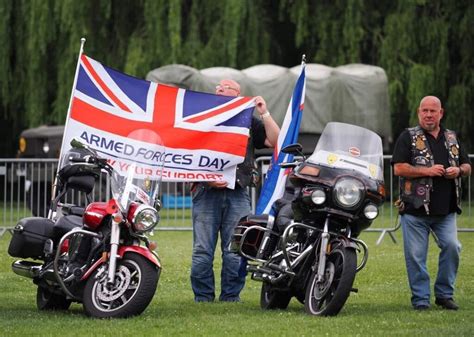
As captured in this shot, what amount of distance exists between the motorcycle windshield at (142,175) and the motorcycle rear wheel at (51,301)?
3.93ft

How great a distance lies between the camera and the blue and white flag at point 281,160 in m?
12.7

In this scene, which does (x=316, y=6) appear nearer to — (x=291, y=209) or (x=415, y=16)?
(x=415, y=16)

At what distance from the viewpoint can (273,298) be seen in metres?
11.4

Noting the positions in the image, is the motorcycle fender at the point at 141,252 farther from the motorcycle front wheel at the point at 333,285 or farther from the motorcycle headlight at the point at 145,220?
the motorcycle front wheel at the point at 333,285

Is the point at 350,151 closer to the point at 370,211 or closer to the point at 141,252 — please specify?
the point at 370,211

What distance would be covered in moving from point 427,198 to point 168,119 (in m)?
2.54

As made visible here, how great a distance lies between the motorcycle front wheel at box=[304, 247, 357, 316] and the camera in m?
10.3

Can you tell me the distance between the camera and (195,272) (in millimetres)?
12078

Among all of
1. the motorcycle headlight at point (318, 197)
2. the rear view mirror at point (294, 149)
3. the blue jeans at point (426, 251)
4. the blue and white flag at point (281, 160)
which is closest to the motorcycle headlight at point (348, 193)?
the motorcycle headlight at point (318, 197)

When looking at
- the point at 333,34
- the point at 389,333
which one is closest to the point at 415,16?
the point at 333,34

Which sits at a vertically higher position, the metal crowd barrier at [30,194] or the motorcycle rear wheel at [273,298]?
the metal crowd barrier at [30,194]

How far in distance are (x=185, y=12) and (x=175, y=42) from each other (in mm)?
1743

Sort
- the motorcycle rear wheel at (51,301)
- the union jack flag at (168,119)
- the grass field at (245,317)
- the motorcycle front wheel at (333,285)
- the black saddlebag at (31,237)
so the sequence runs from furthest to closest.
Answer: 1. the union jack flag at (168,119)
2. the motorcycle rear wheel at (51,301)
3. the black saddlebag at (31,237)
4. the motorcycle front wheel at (333,285)
5. the grass field at (245,317)

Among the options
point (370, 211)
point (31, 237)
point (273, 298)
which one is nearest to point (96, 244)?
point (31, 237)
